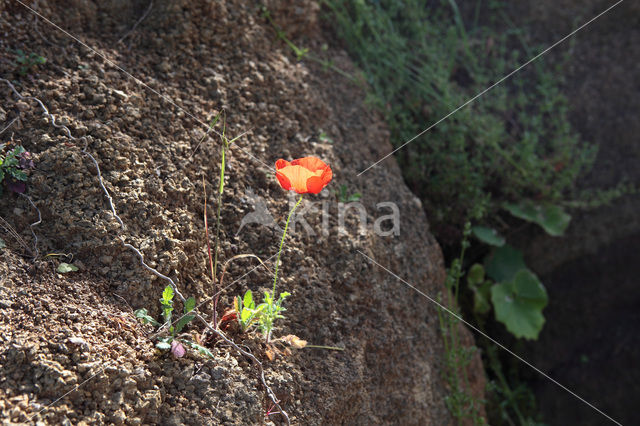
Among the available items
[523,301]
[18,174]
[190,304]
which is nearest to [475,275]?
[523,301]

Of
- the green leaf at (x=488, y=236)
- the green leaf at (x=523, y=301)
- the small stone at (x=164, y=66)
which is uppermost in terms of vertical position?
the small stone at (x=164, y=66)

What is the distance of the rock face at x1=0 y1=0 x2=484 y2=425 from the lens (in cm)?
130

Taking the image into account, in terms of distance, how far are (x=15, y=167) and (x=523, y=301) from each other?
6.88 ft

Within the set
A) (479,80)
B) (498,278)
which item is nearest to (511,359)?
(498,278)

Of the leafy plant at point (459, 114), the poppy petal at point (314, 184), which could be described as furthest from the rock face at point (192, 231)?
the poppy petal at point (314, 184)

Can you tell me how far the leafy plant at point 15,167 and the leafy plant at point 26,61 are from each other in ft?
0.90

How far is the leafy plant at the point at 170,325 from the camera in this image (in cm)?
137

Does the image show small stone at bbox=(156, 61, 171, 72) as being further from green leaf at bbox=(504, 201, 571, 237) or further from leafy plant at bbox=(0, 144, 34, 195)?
green leaf at bbox=(504, 201, 571, 237)

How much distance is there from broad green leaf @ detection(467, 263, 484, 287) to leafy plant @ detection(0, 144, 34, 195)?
186 cm

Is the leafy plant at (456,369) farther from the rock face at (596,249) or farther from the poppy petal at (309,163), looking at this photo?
the rock face at (596,249)

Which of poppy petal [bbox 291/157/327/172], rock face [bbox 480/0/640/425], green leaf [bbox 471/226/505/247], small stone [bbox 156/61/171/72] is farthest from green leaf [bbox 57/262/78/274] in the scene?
rock face [bbox 480/0/640/425]

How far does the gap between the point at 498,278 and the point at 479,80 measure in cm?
90

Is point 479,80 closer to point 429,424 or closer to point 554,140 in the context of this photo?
point 554,140

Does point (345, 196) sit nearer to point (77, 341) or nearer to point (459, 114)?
point (459, 114)
